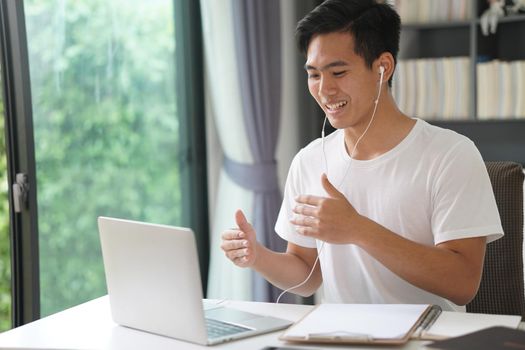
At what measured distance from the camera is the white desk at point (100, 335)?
1.54 m

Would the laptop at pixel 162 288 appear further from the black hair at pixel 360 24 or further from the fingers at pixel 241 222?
the black hair at pixel 360 24

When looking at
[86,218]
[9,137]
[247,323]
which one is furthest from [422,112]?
[247,323]

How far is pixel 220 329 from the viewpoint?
160 centimetres

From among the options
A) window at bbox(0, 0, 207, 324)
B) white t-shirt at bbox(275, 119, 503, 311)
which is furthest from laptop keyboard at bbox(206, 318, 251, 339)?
window at bbox(0, 0, 207, 324)

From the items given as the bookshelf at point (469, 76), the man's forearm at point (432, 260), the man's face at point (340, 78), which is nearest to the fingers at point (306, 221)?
the man's forearm at point (432, 260)

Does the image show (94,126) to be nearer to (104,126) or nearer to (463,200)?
(104,126)

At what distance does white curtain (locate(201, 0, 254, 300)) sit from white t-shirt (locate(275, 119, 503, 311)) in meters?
1.59

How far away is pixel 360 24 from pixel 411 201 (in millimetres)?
441

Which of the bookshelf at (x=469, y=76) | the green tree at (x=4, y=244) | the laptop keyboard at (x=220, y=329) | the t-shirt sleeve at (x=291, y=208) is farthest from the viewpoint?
the bookshelf at (x=469, y=76)

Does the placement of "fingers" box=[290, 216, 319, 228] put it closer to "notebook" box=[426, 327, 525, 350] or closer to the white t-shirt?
the white t-shirt

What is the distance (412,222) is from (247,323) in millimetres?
507

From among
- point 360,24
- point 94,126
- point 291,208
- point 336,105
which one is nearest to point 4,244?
point 94,126

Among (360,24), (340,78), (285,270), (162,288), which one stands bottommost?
(285,270)

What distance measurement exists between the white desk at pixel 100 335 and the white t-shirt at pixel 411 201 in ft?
0.80
